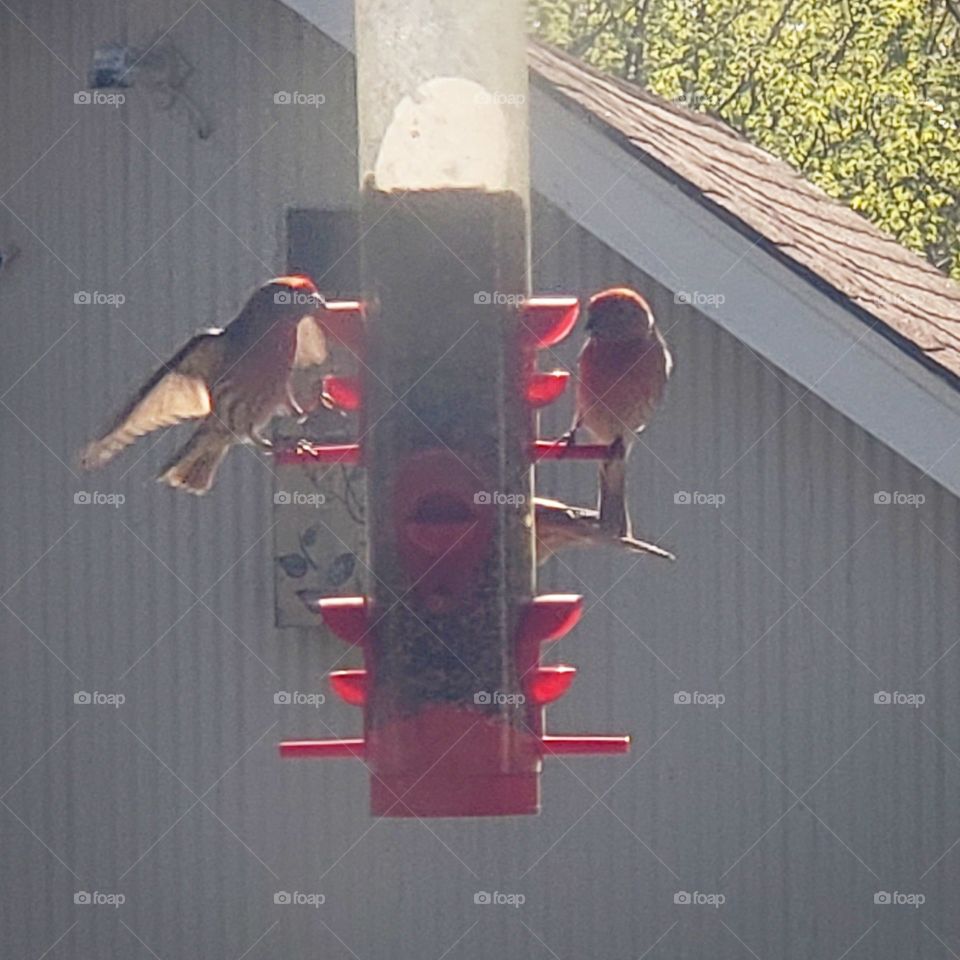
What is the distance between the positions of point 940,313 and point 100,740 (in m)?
3.11

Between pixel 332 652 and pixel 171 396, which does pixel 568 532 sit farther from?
pixel 332 652

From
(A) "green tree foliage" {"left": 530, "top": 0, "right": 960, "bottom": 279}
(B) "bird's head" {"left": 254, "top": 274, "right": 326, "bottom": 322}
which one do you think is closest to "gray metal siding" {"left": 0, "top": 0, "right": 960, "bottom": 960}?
(B) "bird's head" {"left": 254, "top": 274, "right": 326, "bottom": 322}

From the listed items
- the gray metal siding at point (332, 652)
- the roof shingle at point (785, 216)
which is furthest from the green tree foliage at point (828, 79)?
the gray metal siding at point (332, 652)

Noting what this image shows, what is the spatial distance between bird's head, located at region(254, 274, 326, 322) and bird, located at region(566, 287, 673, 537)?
62 cm

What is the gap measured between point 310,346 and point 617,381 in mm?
892

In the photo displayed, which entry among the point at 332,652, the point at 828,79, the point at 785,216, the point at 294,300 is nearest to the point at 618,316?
the point at 294,300

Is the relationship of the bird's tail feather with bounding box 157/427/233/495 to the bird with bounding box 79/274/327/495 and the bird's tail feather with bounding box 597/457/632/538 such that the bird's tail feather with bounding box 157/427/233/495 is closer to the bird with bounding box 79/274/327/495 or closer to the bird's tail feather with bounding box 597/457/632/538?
the bird with bounding box 79/274/327/495

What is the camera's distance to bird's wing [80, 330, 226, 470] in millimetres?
4926

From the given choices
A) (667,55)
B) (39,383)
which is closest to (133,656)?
(39,383)

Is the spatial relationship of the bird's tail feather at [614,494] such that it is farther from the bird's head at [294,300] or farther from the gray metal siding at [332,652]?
the gray metal siding at [332,652]

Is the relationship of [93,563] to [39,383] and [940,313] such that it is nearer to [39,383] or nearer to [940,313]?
[39,383]

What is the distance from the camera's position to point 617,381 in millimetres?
4965

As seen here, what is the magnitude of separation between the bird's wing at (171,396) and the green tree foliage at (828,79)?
44.1 feet

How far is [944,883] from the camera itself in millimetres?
7203
